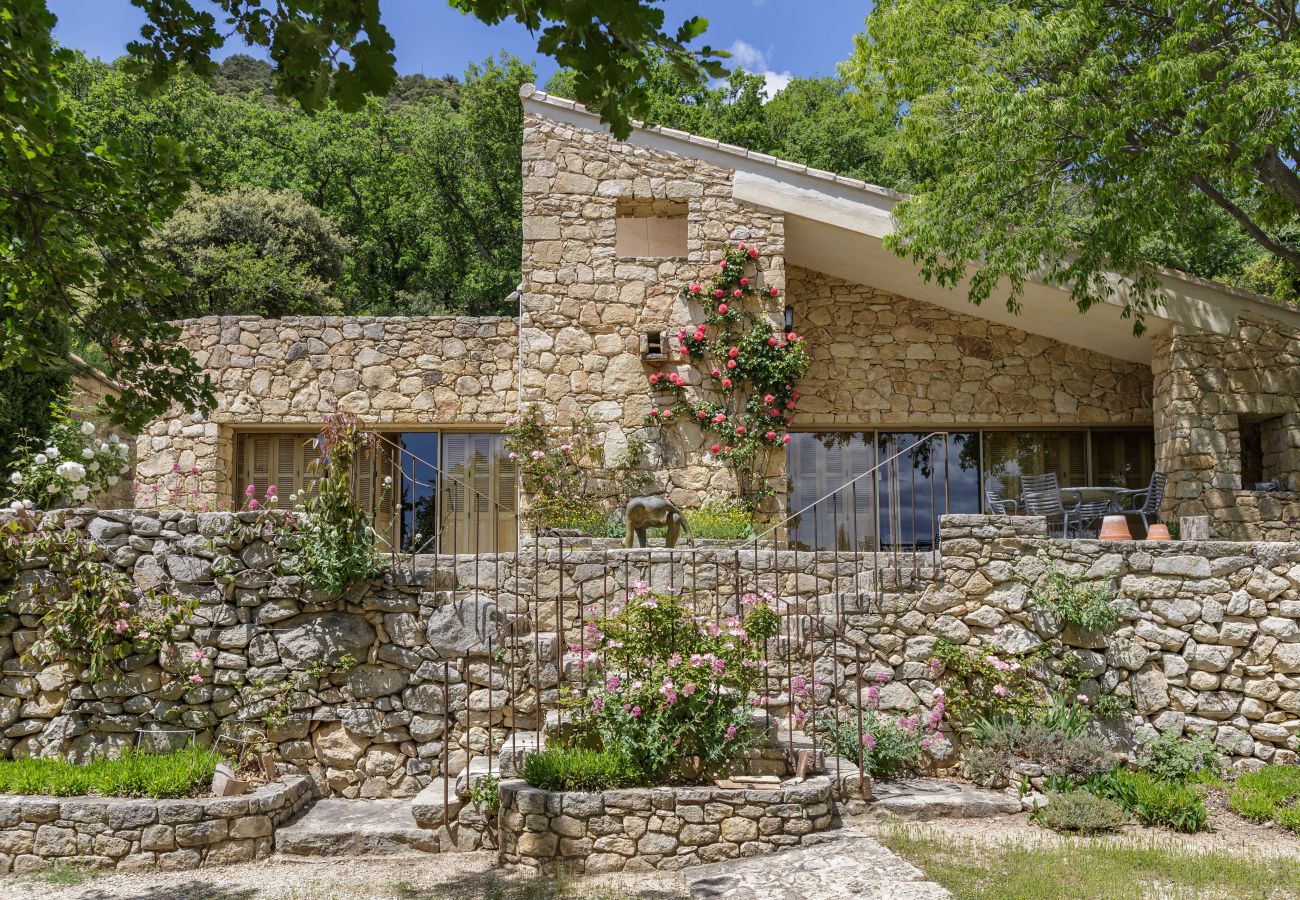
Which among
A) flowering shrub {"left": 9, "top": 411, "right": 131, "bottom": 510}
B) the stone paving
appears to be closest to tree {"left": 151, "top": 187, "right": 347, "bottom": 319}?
flowering shrub {"left": 9, "top": 411, "right": 131, "bottom": 510}

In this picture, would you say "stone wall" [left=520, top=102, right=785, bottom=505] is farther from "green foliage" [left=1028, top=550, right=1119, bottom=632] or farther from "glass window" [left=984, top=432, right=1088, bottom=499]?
"green foliage" [left=1028, top=550, right=1119, bottom=632]

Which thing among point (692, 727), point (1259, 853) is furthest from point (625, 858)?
point (1259, 853)

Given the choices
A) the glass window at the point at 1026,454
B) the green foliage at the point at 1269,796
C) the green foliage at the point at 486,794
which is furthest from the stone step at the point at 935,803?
the glass window at the point at 1026,454

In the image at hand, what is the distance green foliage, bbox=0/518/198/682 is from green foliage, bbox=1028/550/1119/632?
6601 mm

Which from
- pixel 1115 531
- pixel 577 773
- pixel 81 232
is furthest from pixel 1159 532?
pixel 81 232

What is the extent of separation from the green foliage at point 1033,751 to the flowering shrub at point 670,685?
5.71 ft

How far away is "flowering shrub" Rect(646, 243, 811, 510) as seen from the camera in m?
11.0

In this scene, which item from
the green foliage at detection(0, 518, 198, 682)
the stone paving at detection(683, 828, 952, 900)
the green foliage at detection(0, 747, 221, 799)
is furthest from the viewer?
the green foliage at detection(0, 518, 198, 682)

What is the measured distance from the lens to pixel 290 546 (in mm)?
7777

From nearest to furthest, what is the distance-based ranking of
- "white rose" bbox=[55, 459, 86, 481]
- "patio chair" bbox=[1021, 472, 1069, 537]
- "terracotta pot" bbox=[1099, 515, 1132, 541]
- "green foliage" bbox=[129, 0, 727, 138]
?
"green foliage" bbox=[129, 0, 727, 138] < "white rose" bbox=[55, 459, 86, 481] < "terracotta pot" bbox=[1099, 515, 1132, 541] < "patio chair" bbox=[1021, 472, 1069, 537]

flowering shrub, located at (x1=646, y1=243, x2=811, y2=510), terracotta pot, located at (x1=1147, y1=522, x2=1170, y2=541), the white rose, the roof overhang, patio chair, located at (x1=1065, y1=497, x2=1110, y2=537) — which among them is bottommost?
terracotta pot, located at (x1=1147, y1=522, x2=1170, y2=541)

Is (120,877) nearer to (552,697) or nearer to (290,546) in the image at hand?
(290,546)

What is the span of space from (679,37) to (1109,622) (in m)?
6.23

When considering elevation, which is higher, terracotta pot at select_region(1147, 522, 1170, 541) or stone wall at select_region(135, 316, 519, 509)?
stone wall at select_region(135, 316, 519, 509)
